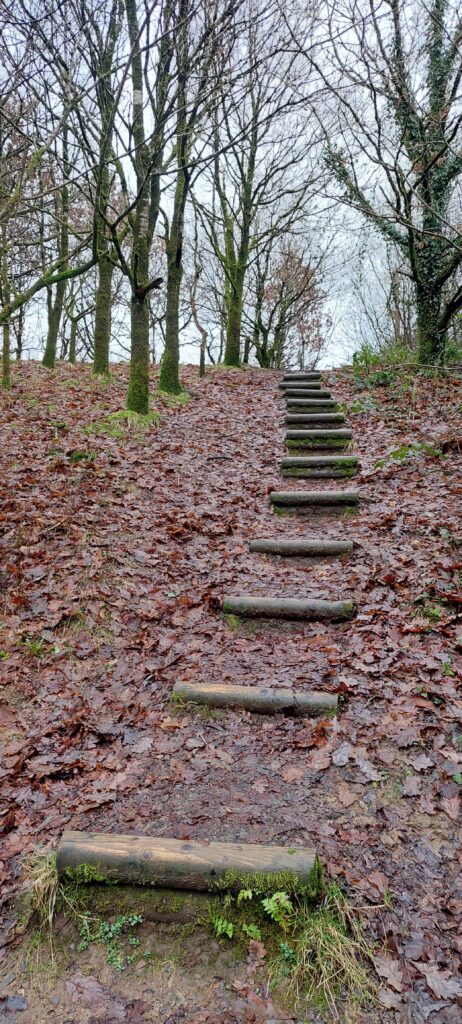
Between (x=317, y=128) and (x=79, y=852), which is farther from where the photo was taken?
(x=317, y=128)

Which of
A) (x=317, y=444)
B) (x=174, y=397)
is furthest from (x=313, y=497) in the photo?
(x=174, y=397)

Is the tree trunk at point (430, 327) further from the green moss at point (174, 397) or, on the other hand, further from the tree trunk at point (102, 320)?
the tree trunk at point (102, 320)

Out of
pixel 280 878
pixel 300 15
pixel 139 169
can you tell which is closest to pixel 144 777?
pixel 280 878

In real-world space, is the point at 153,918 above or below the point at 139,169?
below

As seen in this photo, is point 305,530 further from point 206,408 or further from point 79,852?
point 206,408

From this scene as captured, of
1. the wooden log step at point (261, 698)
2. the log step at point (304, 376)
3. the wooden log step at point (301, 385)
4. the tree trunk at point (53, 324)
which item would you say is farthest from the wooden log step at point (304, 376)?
the wooden log step at point (261, 698)

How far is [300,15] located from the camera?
797cm

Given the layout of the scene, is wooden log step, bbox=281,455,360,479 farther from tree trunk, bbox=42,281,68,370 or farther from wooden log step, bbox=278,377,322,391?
tree trunk, bbox=42,281,68,370

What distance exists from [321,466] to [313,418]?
1.92 metres

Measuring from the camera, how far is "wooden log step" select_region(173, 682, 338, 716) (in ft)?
10.8

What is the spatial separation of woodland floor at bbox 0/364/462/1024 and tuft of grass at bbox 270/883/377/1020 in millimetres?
78

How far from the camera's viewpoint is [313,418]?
8.92m

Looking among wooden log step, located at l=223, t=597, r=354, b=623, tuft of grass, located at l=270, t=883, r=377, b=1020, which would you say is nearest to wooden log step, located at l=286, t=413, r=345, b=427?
wooden log step, located at l=223, t=597, r=354, b=623

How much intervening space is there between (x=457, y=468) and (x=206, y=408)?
218 inches
